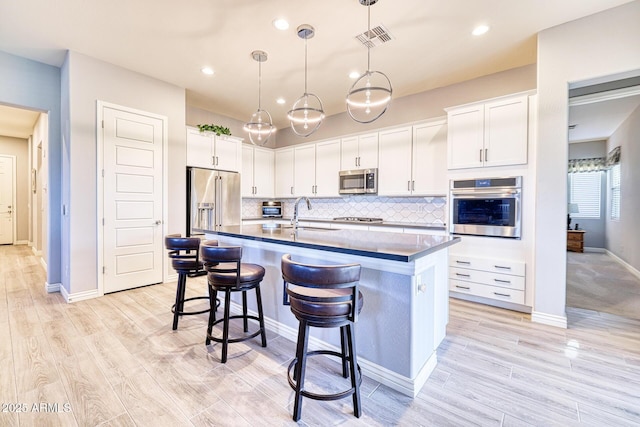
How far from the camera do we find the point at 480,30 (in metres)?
2.87

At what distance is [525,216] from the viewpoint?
10.1 ft

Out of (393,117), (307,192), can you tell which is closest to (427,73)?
(393,117)

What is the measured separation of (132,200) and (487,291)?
481 centimetres

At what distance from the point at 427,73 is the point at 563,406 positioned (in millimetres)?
3806

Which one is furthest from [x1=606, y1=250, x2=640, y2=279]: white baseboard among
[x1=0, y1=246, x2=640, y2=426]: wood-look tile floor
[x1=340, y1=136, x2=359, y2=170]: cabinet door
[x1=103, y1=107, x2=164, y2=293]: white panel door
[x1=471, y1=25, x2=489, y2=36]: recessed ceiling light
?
[x1=103, y1=107, x2=164, y2=293]: white panel door

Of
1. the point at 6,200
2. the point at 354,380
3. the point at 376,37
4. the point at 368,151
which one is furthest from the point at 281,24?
the point at 6,200

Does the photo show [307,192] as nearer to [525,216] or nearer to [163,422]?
[525,216]

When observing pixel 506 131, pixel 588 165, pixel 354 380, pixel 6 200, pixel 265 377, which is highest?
pixel 588 165

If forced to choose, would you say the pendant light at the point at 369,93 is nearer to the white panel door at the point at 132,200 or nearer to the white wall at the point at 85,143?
the white panel door at the point at 132,200

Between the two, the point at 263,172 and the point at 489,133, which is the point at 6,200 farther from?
the point at 489,133

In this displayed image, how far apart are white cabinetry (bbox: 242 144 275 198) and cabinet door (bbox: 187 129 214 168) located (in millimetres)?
862

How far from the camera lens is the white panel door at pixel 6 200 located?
23.6 feet

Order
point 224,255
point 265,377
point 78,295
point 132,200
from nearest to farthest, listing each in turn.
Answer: point 265,377 < point 224,255 < point 78,295 < point 132,200

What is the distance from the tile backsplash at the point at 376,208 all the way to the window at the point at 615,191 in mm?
4546
